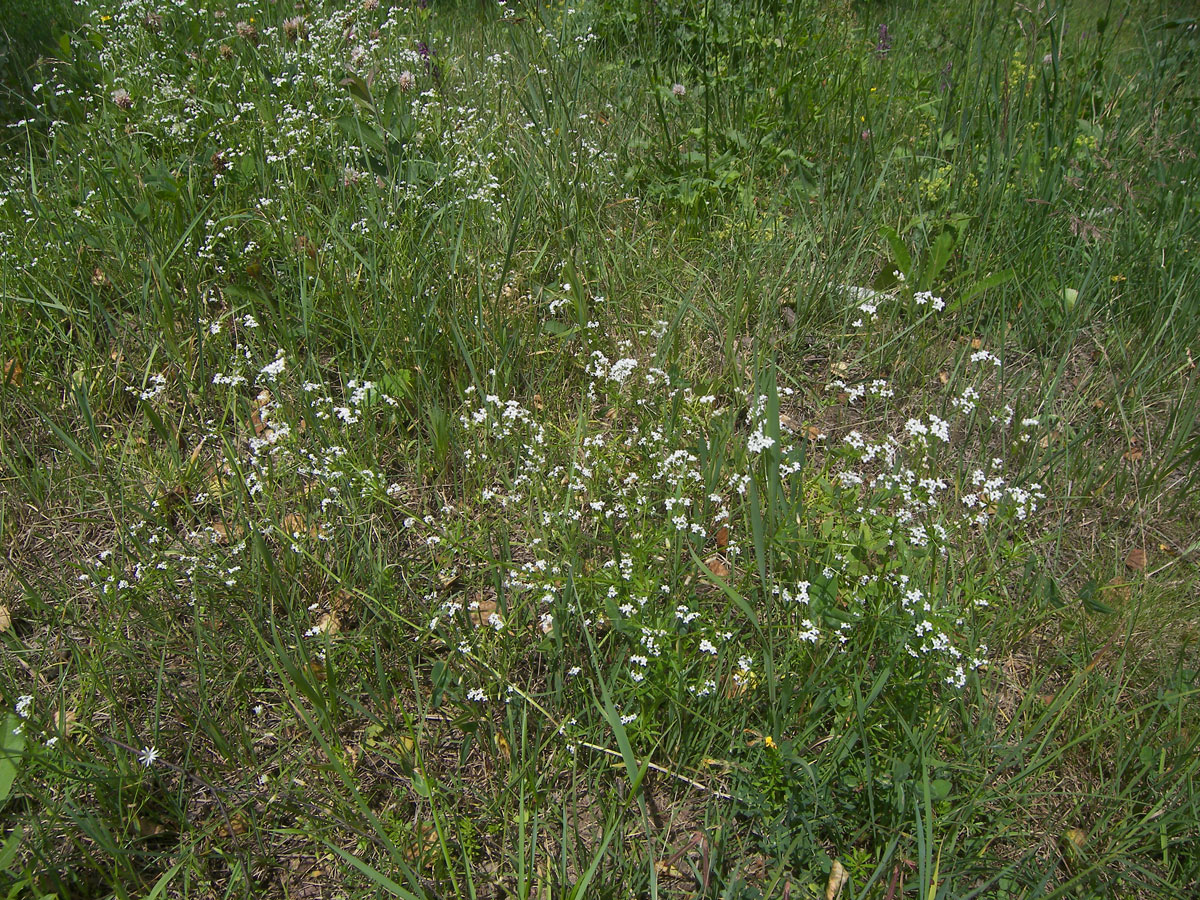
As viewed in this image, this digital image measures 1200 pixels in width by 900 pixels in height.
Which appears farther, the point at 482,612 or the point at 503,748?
the point at 482,612

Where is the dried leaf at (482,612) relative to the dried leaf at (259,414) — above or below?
below

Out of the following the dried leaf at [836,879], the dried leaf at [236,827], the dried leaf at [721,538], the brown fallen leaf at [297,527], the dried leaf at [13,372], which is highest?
the dried leaf at [13,372]

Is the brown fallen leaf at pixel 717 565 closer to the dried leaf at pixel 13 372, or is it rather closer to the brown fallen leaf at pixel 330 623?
the brown fallen leaf at pixel 330 623

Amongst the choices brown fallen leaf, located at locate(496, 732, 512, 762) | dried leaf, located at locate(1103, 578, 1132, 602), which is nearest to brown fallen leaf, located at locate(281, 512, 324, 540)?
brown fallen leaf, located at locate(496, 732, 512, 762)

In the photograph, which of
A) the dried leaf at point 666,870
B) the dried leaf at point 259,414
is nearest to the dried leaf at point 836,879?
the dried leaf at point 666,870

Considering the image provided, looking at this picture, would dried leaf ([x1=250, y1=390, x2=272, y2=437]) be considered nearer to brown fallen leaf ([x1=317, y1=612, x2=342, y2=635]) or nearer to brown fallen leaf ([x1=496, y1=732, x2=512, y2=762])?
brown fallen leaf ([x1=317, y1=612, x2=342, y2=635])

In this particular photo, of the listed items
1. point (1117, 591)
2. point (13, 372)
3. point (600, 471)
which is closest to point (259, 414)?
point (13, 372)

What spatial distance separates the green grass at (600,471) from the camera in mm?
1663

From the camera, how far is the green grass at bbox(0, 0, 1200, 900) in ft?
5.46

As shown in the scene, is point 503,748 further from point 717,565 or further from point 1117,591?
point 1117,591

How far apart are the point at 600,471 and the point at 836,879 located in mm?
Result: 1149

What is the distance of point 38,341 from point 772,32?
331 cm

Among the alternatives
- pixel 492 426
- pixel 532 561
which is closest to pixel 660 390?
pixel 492 426

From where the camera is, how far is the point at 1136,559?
7.05 feet
